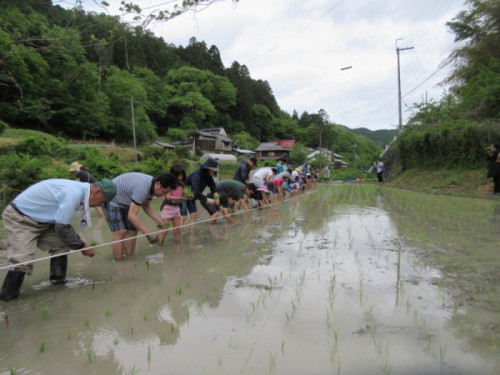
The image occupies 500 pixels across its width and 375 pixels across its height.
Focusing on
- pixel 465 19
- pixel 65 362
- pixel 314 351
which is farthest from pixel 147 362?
pixel 465 19

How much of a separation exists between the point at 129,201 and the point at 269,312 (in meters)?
2.68

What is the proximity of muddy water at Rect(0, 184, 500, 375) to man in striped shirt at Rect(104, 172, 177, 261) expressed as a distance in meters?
0.24

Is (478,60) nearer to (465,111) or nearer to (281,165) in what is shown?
(465,111)

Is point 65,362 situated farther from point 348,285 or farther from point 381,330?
point 348,285

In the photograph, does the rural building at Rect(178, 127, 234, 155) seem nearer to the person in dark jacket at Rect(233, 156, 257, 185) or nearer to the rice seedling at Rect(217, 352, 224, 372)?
the person in dark jacket at Rect(233, 156, 257, 185)

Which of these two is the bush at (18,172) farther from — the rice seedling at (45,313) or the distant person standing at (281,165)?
the rice seedling at (45,313)

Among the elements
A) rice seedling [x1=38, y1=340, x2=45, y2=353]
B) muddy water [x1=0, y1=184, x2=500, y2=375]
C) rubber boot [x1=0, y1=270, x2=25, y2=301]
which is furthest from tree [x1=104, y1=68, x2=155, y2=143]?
rice seedling [x1=38, y1=340, x2=45, y2=353]

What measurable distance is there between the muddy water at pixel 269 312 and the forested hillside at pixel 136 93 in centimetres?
314

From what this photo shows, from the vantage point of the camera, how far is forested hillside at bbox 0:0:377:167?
3416 centimetres

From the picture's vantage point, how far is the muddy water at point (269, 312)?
1.99m

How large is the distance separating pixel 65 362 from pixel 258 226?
5.03m

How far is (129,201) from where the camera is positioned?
4.52 m

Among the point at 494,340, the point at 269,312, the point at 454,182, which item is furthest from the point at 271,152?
the point at 494,340

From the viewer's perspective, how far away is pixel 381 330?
2314 millimetres
